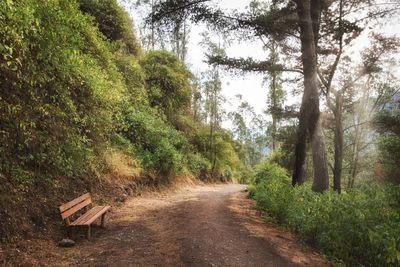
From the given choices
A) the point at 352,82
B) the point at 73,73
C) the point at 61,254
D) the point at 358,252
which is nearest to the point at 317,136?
the point at 358,252

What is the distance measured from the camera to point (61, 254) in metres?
5.48

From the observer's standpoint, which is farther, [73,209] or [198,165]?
[198,165]

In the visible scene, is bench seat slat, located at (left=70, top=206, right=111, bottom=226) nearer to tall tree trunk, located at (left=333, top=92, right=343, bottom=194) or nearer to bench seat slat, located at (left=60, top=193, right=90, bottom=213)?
bench seat slat, located at (left=60, top=193, right=90, bottom=213)

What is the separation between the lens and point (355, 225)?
5.28 m

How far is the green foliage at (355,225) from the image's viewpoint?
15.3ft

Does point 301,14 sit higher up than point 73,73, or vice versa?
point 301,14

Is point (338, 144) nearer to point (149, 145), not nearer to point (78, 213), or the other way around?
point (149, 145)

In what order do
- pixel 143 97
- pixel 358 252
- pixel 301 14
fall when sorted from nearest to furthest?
pixel 358 252, pixel 301 14, pixel 143 97

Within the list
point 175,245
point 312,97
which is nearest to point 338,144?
point 312,97

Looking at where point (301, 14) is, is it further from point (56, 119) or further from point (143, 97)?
point (143, 97)

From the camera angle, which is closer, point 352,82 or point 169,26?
point 169,26

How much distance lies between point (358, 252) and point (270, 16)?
8.43 meters

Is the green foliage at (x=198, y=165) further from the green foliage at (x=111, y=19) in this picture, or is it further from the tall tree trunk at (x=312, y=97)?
the tall tree trunk at (x=312, y=97)

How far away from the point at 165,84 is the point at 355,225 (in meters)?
17.3
